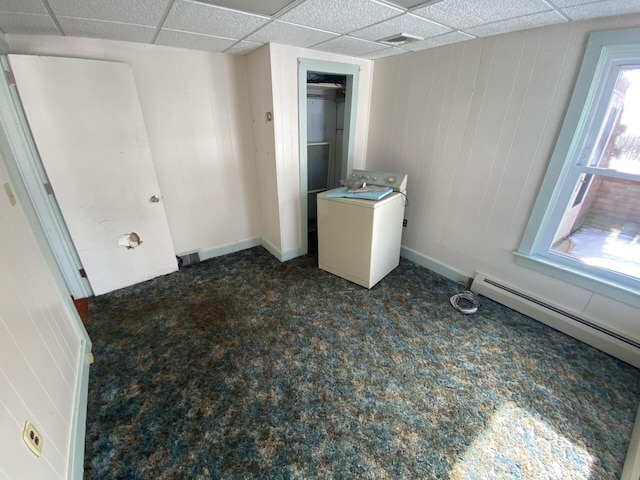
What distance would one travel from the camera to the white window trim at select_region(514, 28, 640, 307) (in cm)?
161

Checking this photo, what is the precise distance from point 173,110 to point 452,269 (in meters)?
3.01

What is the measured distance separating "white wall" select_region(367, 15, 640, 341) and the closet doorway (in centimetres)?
33

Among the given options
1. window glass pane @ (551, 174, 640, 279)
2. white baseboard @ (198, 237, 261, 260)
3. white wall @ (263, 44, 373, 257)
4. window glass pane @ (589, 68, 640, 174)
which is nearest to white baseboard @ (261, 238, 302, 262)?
white wall @ (263, 44, 373, 257)

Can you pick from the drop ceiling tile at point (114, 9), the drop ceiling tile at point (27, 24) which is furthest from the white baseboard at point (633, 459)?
the drop ceiling tile at point (27, 24)

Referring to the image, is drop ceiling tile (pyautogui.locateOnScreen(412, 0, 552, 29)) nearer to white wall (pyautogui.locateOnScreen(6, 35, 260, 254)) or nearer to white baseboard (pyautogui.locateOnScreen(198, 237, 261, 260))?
white wall (pyautogui.locateOnScreen(6, 35, 260, 254))

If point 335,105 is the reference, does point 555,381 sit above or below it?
below

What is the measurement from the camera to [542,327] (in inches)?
84.4

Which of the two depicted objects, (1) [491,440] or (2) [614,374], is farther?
(2) [614,374]

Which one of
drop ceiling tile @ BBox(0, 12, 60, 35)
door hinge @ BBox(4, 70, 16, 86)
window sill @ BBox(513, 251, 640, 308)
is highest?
drop ceiling tile @ BBox(0, 12, 60, 35)

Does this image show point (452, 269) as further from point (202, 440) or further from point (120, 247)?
point (120, 247)

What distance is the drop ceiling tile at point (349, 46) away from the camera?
2188 mm

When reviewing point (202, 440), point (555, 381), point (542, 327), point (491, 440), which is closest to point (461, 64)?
point (542, 327)

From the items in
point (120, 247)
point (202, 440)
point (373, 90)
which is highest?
point (373, 90)

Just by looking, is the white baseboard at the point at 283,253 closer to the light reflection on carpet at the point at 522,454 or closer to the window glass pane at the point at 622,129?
the light reflection on carpet at the point at 522,454
